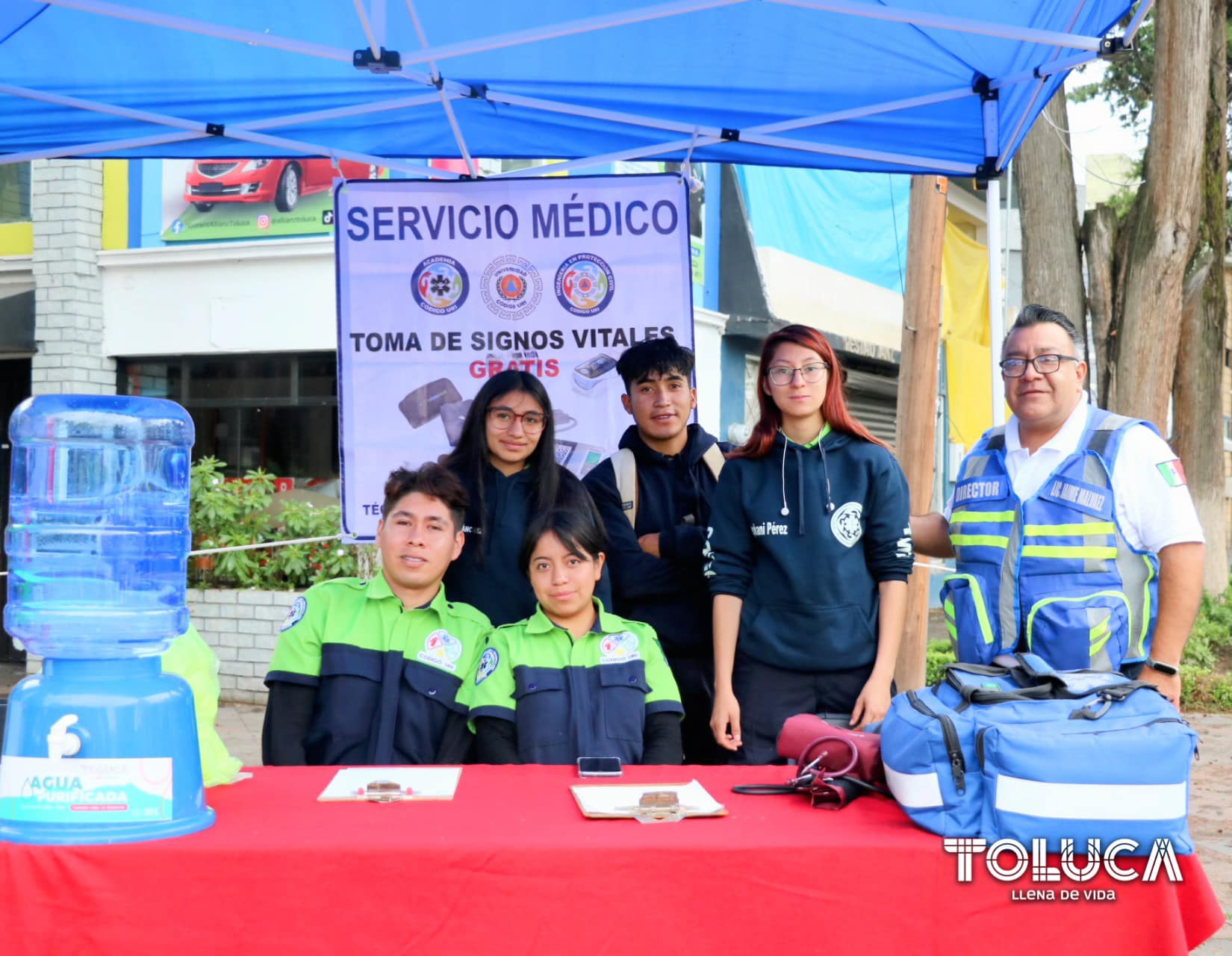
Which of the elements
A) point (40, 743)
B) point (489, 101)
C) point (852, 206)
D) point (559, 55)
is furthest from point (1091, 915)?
point (852, 206)

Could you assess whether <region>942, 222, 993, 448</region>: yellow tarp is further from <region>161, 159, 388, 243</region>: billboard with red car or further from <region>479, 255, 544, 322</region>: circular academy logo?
<region>479, 255, 544, 322</region>: circular academy logo

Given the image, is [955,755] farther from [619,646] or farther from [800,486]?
[800,486]

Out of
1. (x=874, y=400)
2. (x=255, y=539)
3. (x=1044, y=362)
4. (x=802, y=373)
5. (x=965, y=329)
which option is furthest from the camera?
(x=874, y=400)

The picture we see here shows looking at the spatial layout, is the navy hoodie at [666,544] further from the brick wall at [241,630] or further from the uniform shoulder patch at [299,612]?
the brick wall at [241,630]

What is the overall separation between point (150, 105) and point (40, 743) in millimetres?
2980

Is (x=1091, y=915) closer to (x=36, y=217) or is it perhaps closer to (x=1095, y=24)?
(x=1095, y=24)

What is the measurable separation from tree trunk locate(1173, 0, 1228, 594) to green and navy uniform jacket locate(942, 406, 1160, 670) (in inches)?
185

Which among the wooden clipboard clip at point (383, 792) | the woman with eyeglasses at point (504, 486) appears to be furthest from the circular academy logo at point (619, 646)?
the wooden clipboard clip at point (383, 792)

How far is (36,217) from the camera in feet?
31.0

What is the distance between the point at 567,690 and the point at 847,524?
855mm

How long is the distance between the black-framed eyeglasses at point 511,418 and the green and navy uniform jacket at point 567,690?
76cm

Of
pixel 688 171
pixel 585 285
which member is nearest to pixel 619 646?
pixel 585 285
